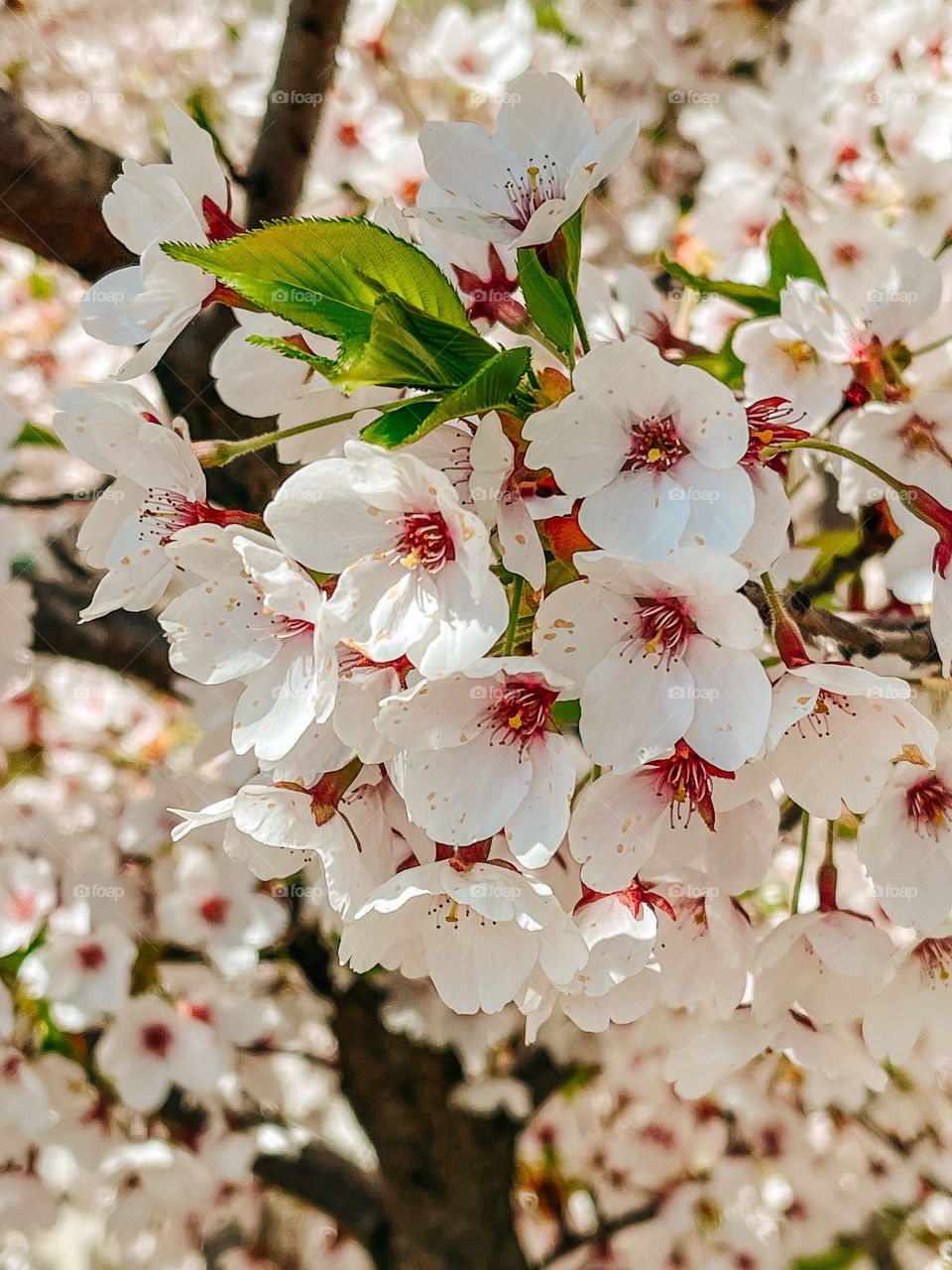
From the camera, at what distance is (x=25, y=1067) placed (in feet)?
4.79

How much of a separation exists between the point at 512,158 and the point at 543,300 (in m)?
0.13

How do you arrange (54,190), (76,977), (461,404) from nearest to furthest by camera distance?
(461,404)
(54,190)
(76,977)

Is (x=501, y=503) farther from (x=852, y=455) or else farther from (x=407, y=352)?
(x=852, y=455)

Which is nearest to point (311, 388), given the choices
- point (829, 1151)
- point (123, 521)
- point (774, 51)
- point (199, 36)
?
point (123, 521)

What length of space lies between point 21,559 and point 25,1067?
0.75 m

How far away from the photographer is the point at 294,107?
1.24 meters

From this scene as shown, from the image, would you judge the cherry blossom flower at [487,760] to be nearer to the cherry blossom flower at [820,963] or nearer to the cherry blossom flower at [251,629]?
the cherry blossom flower at [251,629]

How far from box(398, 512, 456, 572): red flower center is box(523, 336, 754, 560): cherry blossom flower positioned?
0.24ft

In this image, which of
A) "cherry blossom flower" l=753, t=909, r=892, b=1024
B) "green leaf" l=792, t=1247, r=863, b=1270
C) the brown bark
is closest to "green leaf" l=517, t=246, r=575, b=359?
"cherry blossom flower" l=753, t=909, r=892, b=1024

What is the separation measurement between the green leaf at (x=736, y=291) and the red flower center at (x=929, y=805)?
1.49 feet

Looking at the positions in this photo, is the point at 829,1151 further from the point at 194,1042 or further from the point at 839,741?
the point at 839,741

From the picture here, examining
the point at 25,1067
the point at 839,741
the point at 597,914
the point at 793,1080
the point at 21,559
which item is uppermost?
the point at 839,741

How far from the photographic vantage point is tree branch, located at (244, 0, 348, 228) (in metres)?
1.19

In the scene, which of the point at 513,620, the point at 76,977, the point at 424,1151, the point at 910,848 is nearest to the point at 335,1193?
the point at 424,1151
